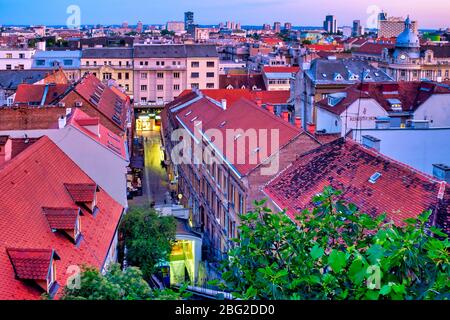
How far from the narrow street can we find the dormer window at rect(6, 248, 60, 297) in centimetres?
1666

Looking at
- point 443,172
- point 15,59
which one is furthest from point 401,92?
point 15,59

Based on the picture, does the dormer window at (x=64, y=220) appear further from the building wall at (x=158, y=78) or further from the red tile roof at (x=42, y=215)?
the building wall at (x=158, y=78)

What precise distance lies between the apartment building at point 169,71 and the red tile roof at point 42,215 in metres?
55.0

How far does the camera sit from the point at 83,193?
17875 mm

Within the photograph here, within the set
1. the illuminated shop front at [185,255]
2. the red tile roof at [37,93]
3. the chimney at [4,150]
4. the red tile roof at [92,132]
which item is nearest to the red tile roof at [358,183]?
the illuminated shop front at [185,255]

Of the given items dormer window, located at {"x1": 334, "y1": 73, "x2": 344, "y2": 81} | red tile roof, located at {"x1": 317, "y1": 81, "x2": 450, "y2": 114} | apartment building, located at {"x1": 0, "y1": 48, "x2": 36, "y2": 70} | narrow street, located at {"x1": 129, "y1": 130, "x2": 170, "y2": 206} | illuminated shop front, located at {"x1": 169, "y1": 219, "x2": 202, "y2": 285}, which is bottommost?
narrow street, located at {"x1": 129, "y1": 130, "x2": 170, "y2": 206}

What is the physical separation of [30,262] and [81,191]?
577 centimetres

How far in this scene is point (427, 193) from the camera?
14.5m

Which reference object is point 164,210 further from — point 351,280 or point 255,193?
point 351,280

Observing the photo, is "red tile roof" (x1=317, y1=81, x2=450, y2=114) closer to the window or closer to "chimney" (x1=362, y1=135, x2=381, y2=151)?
the window

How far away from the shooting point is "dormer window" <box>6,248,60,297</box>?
12.1 meters

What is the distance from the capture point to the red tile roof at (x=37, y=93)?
42.4m

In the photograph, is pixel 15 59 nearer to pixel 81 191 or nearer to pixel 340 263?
pixel 81 191

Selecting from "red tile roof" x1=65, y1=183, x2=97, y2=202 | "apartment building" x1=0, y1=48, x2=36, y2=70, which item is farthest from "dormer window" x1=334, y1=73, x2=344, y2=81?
"apartment building" x1=0, y1=48, x2=36, y2=70
